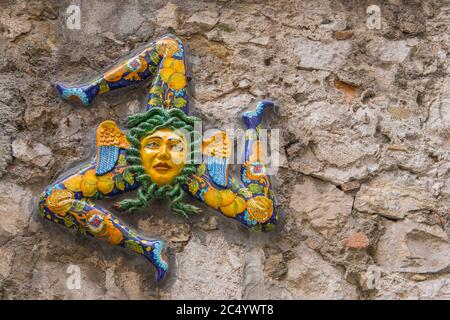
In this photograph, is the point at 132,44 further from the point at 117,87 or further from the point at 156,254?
the point at 156,254

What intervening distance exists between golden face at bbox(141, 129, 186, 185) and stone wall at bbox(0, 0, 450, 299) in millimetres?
131

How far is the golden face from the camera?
2613 mm

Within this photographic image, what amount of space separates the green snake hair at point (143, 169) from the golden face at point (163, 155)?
1 cm

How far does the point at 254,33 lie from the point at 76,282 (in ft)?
3.54

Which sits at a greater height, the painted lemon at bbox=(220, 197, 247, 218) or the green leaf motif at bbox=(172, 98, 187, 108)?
A: the green leaf motif at bbox=(172, 98, 187, 108)

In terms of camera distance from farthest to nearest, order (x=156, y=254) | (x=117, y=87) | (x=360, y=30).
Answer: (x=360, y=30) < (x=117, y=87) < (x=156, y=254)

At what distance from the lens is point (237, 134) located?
108 inches

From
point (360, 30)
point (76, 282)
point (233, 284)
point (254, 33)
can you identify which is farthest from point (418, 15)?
Result: point (76, 282)

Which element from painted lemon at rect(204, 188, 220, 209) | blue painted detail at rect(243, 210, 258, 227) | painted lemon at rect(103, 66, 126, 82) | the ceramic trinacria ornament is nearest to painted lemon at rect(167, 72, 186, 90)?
the ceramic trinacria ornament

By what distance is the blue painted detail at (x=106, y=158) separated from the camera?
261cm

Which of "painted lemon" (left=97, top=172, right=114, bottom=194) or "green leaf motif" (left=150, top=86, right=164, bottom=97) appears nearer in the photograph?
"painted lemon" (left=97, top=172, right=114, bottom=194)

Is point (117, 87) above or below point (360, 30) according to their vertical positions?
below

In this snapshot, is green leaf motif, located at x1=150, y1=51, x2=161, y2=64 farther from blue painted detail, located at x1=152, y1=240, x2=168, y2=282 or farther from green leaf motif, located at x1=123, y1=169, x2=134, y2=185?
blue painted detail, located at x1=152, y1=240, x2=168, y2=282

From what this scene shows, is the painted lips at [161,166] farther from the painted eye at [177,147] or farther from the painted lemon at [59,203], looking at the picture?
the painted lemon at [59,203]
